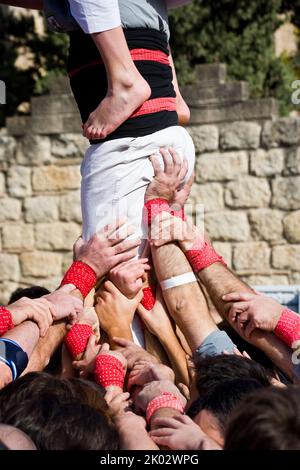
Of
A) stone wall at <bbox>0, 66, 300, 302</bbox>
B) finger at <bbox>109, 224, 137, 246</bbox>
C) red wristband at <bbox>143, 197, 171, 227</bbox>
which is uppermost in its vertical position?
red wristband at <bbox>143, 197, 171, 227</bbox>

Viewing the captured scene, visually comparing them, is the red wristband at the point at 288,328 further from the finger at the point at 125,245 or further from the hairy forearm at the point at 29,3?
the hairy forearm at the point at 29,3

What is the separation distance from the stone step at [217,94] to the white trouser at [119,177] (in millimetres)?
4248

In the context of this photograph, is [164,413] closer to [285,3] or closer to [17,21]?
[17,21]

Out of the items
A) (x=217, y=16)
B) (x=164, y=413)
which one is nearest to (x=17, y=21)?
(x=217, y=16)

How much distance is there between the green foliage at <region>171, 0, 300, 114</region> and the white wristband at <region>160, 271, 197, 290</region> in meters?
6.79

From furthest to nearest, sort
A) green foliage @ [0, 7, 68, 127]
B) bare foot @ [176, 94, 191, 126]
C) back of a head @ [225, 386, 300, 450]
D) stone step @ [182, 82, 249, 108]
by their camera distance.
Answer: green foliage @ [0, 7, 68, 127] < stone step @ [182, 82, 249, 108] < bare foot @ [176, 94, 191, 126] < back of a head @ [225, 386, 300, 450]

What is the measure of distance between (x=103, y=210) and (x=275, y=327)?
0.77 m

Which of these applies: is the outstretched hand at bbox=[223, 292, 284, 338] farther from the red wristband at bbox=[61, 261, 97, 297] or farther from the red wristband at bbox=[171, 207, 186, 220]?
the red wristband at bbox=[61, 261, 97, 297]

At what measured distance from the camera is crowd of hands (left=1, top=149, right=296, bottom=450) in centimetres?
337

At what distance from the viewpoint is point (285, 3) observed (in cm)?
1139

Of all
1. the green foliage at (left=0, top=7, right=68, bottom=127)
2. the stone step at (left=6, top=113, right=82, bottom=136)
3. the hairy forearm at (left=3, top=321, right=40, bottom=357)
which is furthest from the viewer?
the green foliage at (left=0, top=7, right=68, bottom=127)

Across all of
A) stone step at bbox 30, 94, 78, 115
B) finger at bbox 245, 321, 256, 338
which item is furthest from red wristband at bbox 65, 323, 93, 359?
stone step at bbox 30, 94, 78, 115

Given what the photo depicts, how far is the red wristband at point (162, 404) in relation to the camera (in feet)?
9.53

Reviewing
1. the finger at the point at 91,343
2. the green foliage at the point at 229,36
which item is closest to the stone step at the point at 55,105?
the green foliage at the point at 229,36
